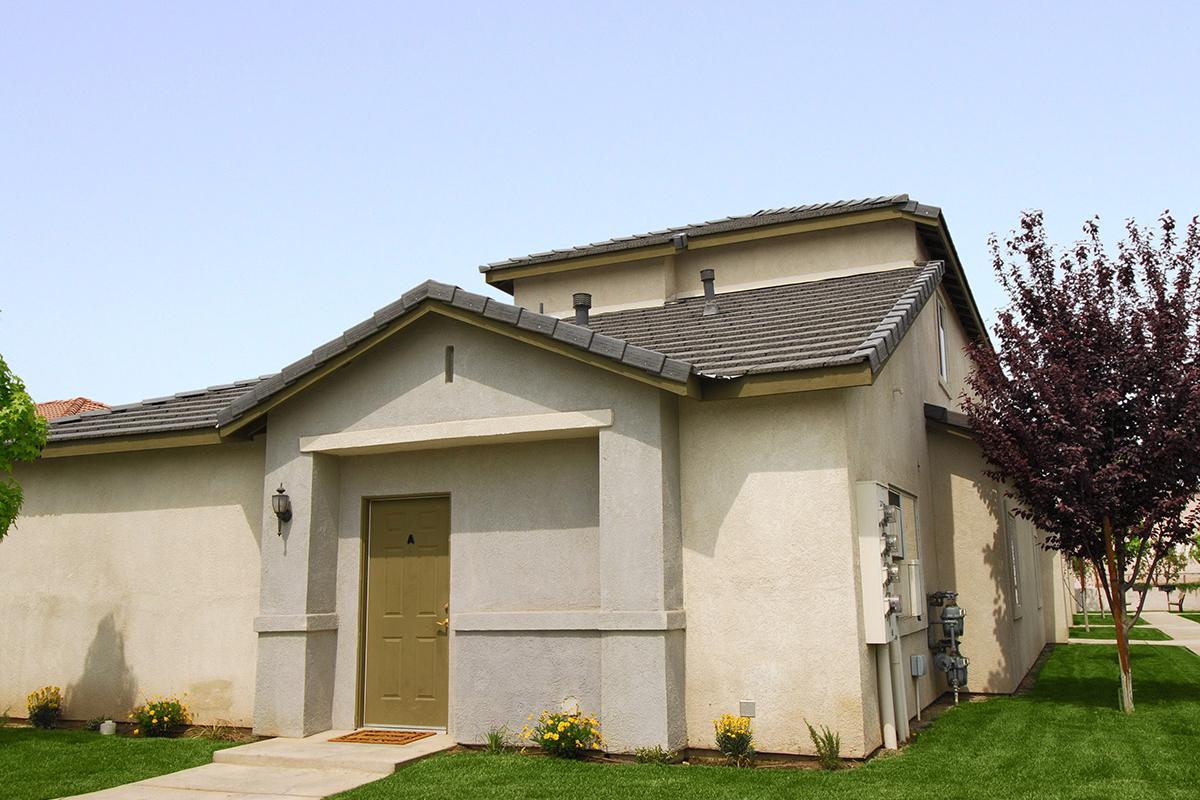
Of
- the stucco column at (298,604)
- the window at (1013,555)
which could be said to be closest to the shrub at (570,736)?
the stucco column at (298,604)

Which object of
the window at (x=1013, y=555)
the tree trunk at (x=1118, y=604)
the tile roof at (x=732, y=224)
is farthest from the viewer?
the tile roof at (x=732, y=224)

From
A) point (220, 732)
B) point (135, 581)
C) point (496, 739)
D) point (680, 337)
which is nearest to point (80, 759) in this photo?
point (220, 732)

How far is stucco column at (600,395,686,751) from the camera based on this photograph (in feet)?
28.7

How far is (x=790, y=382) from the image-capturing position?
8.75m

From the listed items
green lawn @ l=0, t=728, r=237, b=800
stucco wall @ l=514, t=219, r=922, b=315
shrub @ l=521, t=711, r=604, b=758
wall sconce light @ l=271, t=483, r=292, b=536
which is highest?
stucco wall @ l=514, t=219, r=922, b=315

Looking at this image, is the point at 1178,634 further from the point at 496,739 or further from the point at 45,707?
the point at 45,707

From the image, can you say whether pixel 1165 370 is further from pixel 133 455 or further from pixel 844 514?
pixel 133 455

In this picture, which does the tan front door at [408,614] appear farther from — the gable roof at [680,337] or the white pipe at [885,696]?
the white pipe at [885,696]

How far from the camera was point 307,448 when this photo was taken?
10703 mm

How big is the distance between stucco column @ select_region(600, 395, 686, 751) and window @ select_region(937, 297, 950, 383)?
7624 millimetres

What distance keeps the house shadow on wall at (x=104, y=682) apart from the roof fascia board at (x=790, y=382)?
8036 millimetres

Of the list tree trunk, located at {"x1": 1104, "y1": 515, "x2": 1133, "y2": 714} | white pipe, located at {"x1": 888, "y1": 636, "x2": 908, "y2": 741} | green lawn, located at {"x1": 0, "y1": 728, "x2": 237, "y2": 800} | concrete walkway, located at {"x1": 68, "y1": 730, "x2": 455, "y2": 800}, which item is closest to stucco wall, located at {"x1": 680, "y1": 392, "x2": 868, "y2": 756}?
white pipe, located at {"x1": 888, "y1": 636, "x2": 908, "y2": 741}

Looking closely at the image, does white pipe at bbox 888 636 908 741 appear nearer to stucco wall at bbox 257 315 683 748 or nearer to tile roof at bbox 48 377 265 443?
stucco wall at bbox 257 315 683 748

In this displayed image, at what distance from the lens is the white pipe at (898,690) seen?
9.39m
